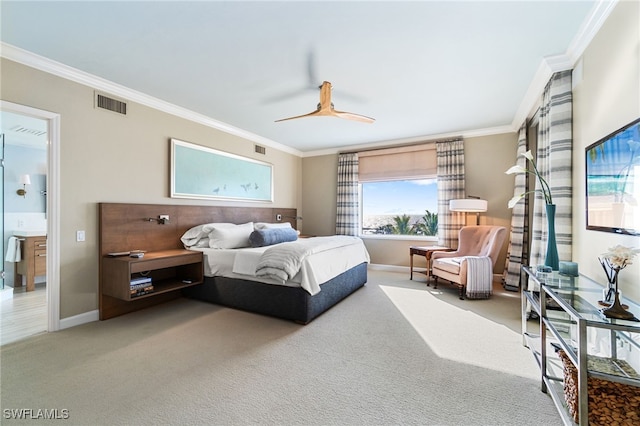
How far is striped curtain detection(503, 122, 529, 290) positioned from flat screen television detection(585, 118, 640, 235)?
223 cm

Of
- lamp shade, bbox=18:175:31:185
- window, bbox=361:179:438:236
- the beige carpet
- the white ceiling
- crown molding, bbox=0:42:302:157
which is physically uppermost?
the white ceiling

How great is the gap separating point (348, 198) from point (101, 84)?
4349 mm

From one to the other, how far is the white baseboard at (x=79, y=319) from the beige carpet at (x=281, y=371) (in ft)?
0.42

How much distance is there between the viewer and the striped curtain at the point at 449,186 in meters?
4.91

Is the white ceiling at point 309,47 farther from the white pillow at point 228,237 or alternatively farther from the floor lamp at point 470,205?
the white pillow at point 228,237

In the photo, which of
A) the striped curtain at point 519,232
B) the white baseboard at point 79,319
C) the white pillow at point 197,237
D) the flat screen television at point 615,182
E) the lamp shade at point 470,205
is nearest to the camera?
the flat screen television at point 615,182

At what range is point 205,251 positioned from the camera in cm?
361

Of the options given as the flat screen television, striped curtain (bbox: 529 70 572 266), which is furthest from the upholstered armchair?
the flat screen television

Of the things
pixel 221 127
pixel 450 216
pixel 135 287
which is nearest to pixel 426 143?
pixel 450 216

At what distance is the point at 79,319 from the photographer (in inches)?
113

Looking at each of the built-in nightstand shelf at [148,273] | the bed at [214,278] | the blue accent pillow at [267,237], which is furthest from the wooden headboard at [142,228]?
the blue accent pillow at [267,237]

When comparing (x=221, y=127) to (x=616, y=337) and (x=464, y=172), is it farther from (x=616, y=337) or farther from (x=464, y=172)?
(x=616, y=337)

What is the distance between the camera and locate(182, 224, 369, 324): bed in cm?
289

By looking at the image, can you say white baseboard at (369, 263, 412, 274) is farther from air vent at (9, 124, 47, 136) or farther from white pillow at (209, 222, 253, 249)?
air vent at (9, 124, 47, 136)
